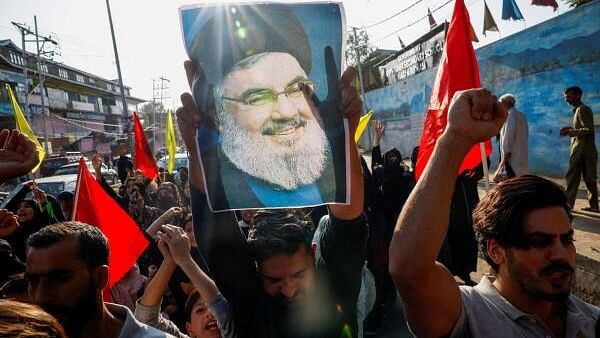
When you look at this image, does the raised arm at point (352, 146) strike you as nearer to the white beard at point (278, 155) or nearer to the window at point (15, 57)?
the white beard at point (278, 155)

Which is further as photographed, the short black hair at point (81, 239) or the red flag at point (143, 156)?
the red flag at point (143, 156)

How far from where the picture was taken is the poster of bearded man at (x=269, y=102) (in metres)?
1.55

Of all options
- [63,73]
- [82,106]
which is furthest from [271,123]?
[82,106]

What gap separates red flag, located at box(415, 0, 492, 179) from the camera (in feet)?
8.73

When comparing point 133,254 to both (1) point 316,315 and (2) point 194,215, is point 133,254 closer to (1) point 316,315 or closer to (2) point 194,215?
(2) point 194,215

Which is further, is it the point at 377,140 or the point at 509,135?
the point at 377,140

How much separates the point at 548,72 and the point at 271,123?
32.3 feet

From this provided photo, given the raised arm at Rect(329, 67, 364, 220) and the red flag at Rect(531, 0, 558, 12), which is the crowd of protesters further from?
the red flag at Rect(531, 0, 558, 12)

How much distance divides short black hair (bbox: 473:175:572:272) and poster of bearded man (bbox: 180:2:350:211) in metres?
0.48

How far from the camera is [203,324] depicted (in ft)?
6.98

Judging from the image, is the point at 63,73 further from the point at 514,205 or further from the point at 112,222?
the point at 514,205

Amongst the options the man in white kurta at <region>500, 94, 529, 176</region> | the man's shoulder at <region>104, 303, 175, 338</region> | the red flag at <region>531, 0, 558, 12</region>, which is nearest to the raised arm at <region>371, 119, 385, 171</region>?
the man in white kurta at <region>500, 94, 529, 176</region>

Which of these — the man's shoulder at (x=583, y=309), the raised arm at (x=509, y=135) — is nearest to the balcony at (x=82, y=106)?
the raised arm at (x=509, y=135)

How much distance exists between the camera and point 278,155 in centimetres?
161
